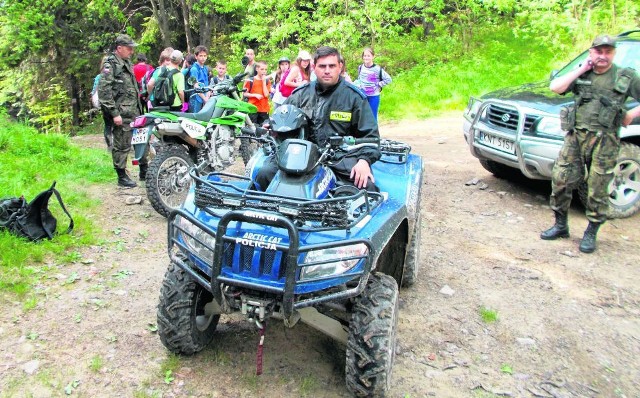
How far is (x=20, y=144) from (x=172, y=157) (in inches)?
143

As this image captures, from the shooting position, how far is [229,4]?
17.0 m

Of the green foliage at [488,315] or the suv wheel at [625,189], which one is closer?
the green foliage at [488,315]

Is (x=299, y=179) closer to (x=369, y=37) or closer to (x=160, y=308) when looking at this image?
(x=160, y=308)

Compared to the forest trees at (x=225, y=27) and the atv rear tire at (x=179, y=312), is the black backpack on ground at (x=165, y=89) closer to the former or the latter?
the atv rear tire at (x=179, y=312)

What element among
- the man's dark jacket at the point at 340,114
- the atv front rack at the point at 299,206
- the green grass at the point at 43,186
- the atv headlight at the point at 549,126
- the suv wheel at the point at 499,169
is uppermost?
the man's dark jacket at the point at 340,114

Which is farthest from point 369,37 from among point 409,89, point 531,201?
point 531,201

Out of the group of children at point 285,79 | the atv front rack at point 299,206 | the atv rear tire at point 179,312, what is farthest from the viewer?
the group of children at point 285,79

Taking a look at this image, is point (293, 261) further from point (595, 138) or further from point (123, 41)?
point (123, 41)

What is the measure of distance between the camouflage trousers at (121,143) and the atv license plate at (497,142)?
4.51 m

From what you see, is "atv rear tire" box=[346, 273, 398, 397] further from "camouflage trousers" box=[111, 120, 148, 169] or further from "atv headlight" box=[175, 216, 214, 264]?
"camouflage trousers" box=[111, 120, 148, 169]

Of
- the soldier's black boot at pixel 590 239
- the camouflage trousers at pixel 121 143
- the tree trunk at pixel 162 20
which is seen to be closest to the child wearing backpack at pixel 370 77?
the camouflage trousers at pixel 121 143

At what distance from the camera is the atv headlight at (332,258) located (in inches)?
112

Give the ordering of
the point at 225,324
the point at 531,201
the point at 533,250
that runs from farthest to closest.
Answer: the point at 531,201 < the point at 533,250 < the point at 225,324

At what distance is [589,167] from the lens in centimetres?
551
